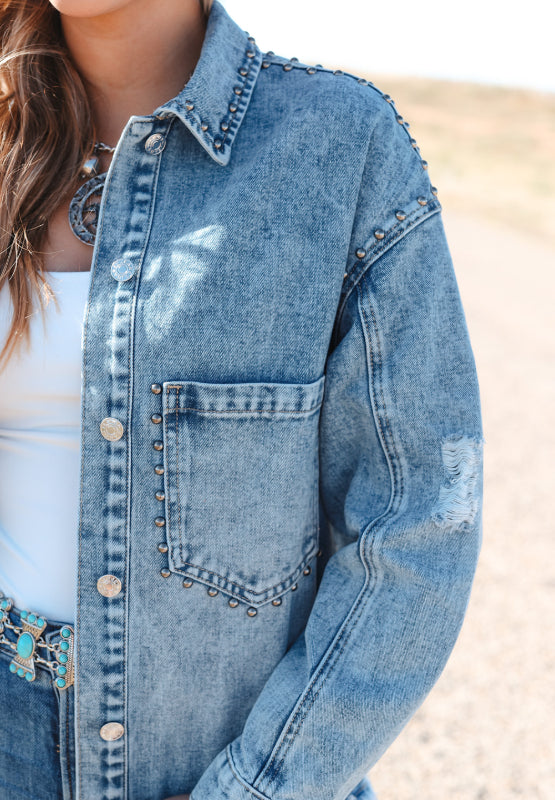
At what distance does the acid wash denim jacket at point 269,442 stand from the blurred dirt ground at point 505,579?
1981 millimetres

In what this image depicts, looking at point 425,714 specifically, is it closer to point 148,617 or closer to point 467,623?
point 467,623

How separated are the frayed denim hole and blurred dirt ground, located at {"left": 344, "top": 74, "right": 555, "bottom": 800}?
215 centimetres

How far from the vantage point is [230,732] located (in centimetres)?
125

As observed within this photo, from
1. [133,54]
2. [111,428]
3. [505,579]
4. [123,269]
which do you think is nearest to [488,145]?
[505,579]

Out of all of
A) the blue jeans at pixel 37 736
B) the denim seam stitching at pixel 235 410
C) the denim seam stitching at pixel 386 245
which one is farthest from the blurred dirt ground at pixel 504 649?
the denim seam stitching at pixel 386 245

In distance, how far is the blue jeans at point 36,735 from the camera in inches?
48.1

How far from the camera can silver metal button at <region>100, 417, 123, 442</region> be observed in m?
1.14

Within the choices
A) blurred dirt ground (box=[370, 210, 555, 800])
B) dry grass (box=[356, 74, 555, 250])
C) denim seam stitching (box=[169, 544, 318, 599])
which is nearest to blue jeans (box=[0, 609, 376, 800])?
denim seam stitching (box=[169, 544, 318, 599])

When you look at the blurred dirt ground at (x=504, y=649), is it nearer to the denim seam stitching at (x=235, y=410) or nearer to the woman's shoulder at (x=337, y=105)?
the denim seam stitching at (x=235, y=410)

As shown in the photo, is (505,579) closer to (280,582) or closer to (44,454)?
(280,582)

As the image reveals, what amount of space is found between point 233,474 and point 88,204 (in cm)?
54

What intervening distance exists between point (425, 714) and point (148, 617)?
2.38 meters

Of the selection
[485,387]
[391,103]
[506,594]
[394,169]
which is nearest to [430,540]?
[394,169]

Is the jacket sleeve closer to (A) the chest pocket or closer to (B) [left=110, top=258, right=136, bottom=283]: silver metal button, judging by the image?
(A) the chest pocket
